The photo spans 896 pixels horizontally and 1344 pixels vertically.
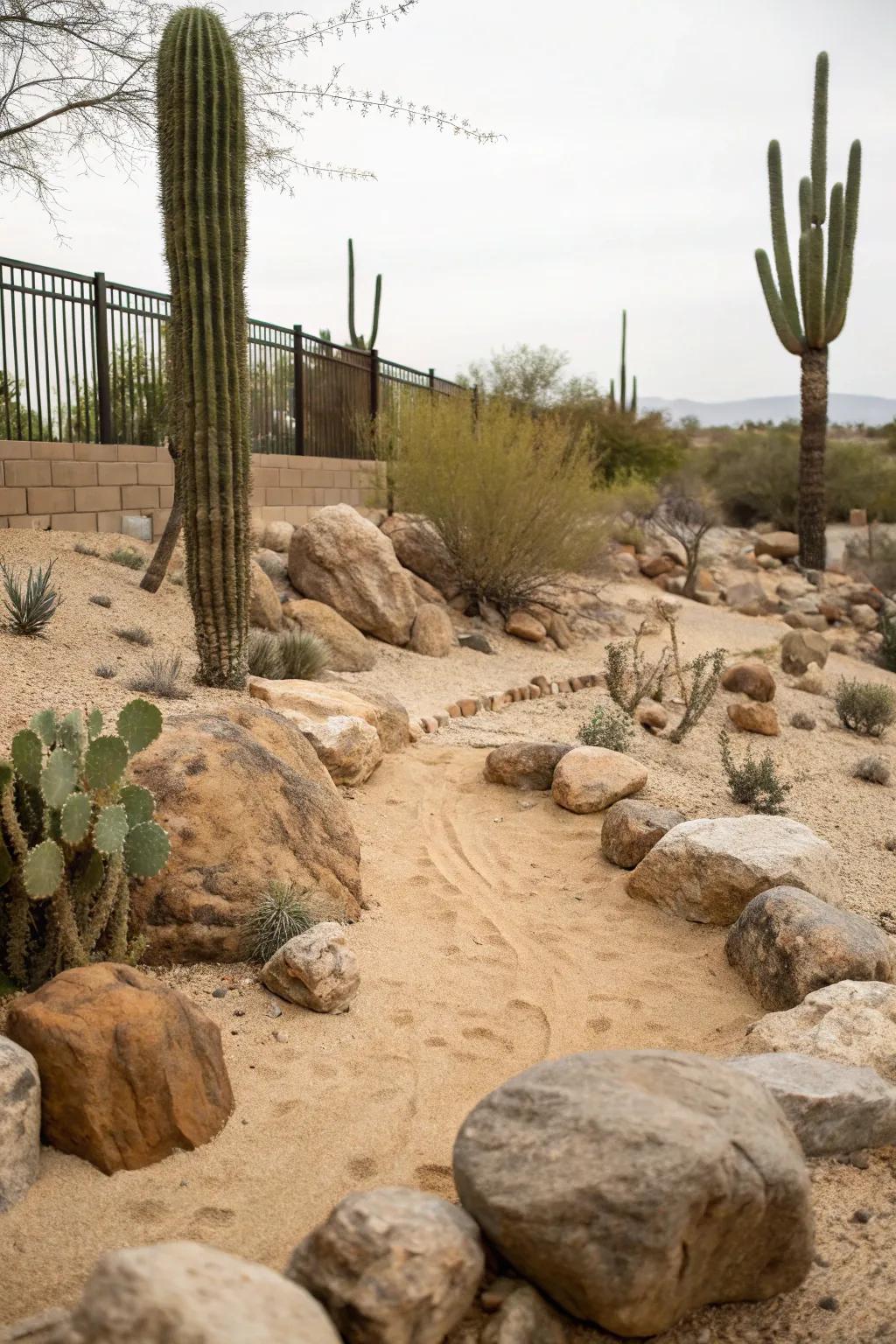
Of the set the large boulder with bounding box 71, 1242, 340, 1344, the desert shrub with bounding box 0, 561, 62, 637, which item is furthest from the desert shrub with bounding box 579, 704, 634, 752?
the large boulder with bounding box 71, 1242, 340, 1344

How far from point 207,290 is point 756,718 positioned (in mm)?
5390

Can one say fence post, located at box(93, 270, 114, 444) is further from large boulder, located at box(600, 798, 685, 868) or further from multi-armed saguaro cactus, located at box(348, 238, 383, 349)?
multi-armed saguaro cactus, located at box(348, 238, 383, 349)

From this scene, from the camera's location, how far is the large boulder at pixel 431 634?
1051 cm

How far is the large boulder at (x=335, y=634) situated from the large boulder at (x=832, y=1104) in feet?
21.3

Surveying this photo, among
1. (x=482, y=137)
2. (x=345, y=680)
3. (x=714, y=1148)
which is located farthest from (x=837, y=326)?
(x=714, y=1148)

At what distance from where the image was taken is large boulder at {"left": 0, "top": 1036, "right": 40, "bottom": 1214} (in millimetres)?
2738

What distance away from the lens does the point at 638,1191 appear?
7.22ft

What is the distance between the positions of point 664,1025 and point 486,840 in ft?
6.56

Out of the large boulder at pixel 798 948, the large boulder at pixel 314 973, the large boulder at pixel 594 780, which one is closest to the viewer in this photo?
the large boulder at pixel 314 973

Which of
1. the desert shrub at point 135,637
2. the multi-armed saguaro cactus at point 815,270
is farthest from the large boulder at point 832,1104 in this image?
the multi-armed saguaro cactus at point 815,270

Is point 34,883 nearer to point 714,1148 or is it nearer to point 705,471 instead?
point 714,1148

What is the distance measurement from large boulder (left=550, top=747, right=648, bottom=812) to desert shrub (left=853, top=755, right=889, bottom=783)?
2651 mm

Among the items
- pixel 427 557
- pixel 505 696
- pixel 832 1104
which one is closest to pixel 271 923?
pixel 832 1104

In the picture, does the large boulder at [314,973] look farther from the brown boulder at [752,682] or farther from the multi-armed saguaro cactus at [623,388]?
the multi-armed saguaro cactus at [623,388]
